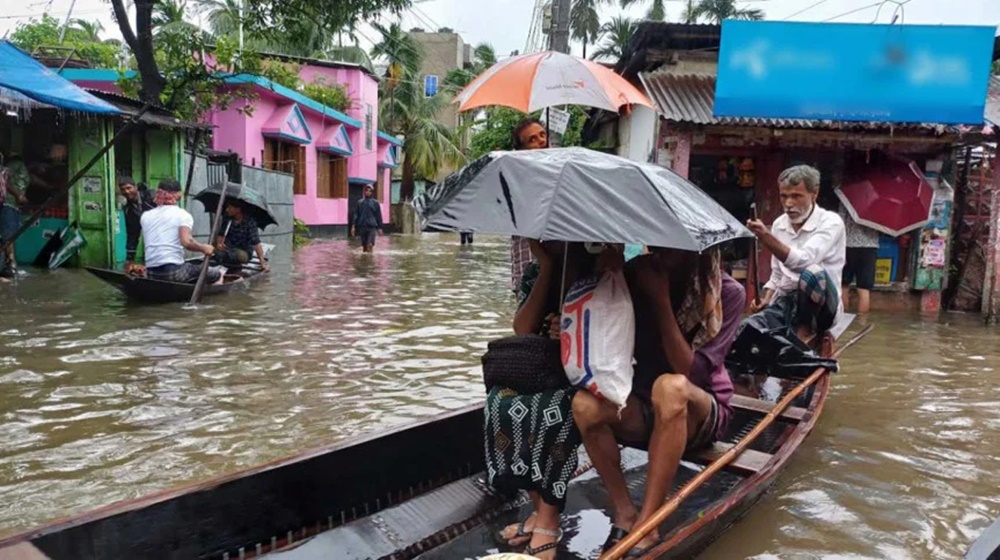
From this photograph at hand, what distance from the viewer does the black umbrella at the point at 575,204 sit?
2.44 m

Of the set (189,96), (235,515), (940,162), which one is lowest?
(235,515)

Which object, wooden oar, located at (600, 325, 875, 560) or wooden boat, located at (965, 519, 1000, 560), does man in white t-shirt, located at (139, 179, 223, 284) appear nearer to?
wooden oar, located at (600, 325, 875, 560)

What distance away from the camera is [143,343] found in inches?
276

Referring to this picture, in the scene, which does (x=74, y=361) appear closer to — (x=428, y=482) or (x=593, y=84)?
(x=428, y=482)

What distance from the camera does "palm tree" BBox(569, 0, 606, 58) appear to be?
94.9 ft

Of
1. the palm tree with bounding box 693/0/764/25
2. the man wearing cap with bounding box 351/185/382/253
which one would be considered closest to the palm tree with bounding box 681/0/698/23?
the palm tree with bounding box 693/0/764/25

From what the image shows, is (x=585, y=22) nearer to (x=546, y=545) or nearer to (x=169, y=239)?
(x=169, y=239)

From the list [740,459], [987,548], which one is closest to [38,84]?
[740,459]

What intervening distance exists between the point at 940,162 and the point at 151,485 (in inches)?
436

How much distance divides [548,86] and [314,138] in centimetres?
2000

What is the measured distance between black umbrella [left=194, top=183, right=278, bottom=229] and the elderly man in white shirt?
7.65 metres

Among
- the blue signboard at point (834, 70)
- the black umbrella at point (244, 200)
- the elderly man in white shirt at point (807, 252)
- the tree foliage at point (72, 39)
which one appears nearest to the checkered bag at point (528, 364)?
the elderly man in white shirt at point (807, 252)

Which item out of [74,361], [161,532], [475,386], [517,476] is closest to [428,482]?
[517,476]

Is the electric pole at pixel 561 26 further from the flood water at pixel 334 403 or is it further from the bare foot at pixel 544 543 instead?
the bare foot at pixel 544 543
